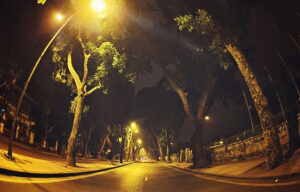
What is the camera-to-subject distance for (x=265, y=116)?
1108 cm

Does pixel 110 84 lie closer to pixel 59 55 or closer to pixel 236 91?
pixel 59 55

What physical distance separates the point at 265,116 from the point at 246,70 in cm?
274

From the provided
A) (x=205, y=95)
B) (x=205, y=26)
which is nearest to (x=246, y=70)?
(x=205, y=26)

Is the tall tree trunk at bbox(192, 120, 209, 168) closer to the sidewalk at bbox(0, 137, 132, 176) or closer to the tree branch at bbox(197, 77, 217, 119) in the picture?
the tree branch at bbox(197, 77, 217, 119)

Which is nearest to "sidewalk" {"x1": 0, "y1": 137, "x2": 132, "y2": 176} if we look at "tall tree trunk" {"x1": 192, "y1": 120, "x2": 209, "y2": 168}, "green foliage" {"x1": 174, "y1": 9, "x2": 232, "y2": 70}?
"tall tree trunk" {"x1": 192, "y1": 120, "x2": 209, "y2": 168}

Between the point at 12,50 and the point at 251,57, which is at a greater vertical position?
the point at 12,50

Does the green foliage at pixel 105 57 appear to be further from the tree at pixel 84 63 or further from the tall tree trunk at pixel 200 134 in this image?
the tall tree trunk at pixel 200 134

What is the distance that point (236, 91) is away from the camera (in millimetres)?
23250

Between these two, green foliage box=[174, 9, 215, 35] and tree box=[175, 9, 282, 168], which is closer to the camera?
tree box=[175, 9, 282, 168]

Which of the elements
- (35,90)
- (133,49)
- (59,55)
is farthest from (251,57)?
(35,90)

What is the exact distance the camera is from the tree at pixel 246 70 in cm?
1056

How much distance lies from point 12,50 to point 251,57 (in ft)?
85.1

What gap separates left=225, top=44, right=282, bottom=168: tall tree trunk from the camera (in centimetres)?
1043

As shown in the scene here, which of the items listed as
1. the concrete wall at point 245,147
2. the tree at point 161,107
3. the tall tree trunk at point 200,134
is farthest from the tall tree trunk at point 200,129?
the tree at point 161,107
